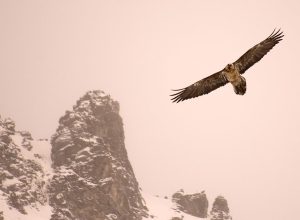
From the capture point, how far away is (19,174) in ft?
251

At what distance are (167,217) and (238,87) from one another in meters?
69.0

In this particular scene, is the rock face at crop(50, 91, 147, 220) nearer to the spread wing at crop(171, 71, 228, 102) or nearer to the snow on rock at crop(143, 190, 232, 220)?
the snow on rock at crop(143, 190, 232, 220)

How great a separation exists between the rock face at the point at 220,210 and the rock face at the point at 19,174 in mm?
35748

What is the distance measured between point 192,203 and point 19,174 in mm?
38347

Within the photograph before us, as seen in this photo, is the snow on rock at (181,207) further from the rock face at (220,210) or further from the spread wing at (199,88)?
the spread wing at (199,88)

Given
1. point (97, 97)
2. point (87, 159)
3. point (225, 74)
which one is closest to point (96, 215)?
point (87, 159)

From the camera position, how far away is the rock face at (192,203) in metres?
99.0

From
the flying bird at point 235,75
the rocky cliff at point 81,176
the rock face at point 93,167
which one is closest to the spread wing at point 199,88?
the flying bird at point 235,75

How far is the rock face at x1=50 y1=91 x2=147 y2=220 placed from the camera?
3115 inches

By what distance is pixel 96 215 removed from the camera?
3120 inches

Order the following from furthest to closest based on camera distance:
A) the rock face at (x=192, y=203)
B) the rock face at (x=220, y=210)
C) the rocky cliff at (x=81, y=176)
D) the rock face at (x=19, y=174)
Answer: the rock face at (x=192, y=203)
the rock face at (x=220, y=210)
the rocky cliff at (x=81, y=176)
the rock face at (x=19, y=174)

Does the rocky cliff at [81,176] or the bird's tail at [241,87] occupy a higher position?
the rocky cliff at [81,176]

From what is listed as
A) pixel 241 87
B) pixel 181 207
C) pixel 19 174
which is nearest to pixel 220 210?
pixel 181 207

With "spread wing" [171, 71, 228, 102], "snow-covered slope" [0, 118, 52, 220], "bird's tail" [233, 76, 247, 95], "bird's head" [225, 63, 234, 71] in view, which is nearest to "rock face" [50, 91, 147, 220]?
"snow-covered slope" [0, 118, 52, 220]
